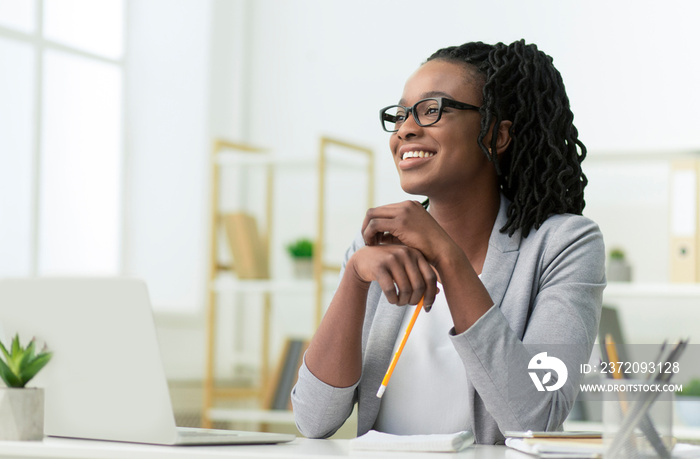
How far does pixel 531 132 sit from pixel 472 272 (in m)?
0.38

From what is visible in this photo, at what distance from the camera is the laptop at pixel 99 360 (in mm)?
1057

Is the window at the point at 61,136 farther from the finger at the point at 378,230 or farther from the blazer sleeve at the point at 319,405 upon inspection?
the finger at the point at 378,230

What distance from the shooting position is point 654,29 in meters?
3.35

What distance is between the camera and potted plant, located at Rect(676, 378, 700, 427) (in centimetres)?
274

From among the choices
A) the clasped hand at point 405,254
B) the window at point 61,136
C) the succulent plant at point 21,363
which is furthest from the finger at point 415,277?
the window at point 61,136

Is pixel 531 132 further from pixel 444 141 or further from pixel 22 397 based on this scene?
pixel 22 397

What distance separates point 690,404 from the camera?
9.04 feet

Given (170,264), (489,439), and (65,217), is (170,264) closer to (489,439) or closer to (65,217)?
(65,217)

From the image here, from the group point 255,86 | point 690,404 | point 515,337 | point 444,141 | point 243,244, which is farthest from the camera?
point 255,86

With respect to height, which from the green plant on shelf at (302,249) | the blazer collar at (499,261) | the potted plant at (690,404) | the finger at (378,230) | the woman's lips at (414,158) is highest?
the woman's lips at (414,158)

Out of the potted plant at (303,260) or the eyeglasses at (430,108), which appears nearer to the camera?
the eyeglasses at (430,108)

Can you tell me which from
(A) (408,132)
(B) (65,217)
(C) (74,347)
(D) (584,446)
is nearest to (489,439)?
(D) (584,446)

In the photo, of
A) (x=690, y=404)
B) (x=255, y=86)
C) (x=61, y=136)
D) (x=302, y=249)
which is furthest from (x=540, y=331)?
(x=255, y=86)

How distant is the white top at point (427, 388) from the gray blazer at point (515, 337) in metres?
0.02
